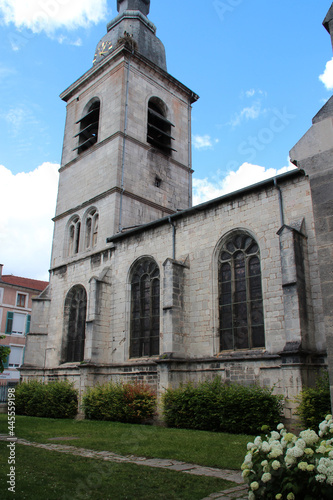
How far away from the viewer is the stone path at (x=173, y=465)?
485cm

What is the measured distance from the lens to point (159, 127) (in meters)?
23.4

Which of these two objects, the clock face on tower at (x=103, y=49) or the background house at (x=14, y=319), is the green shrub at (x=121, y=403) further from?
the background house at (x=14, y=319)

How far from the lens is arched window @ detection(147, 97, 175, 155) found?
72.8 feet

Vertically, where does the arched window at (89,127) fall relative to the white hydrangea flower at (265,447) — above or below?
above

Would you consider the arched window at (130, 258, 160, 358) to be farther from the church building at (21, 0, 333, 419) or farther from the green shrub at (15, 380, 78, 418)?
the green shrub at (15, 380, 78, 418)

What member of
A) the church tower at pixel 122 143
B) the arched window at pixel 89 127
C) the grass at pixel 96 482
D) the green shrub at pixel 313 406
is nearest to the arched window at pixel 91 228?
the church tower at pixel 122 143

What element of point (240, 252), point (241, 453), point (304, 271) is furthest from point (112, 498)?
point (240, 252)

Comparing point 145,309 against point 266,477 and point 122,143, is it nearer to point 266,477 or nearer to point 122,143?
point 122,143

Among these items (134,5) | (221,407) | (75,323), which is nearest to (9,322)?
(75,323)

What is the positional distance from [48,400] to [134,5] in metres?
23.5

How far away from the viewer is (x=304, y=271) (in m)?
11.1

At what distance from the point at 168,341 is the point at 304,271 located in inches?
189

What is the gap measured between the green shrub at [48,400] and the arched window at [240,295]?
6933 millimetres

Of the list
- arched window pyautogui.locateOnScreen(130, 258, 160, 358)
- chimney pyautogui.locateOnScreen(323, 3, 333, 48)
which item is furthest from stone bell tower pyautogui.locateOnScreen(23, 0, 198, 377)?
chimney pyautogui.locateOnScreen(323, 3, 333, 48)
